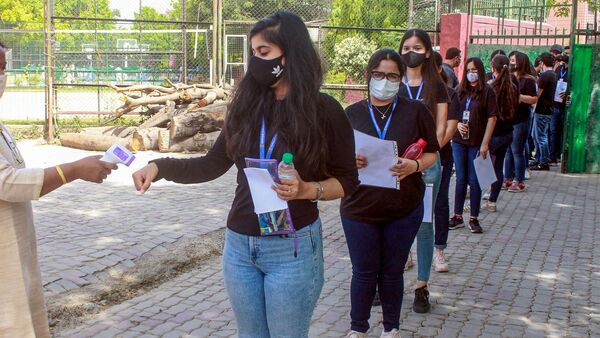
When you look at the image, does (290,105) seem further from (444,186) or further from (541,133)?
(541,133)

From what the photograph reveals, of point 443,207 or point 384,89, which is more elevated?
point 384,89

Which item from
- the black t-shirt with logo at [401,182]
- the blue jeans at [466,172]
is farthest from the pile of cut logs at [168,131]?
the black t-shirt with logo at [401,182]

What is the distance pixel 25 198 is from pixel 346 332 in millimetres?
2862

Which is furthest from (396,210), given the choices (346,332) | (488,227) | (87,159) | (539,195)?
(539,195)

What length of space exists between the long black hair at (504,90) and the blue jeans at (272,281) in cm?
629

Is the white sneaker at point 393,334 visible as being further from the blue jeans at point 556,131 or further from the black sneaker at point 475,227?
the blue jeans at point 556,131

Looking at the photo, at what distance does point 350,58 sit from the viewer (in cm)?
2214

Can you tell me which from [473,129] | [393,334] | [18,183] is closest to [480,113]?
[473,129]

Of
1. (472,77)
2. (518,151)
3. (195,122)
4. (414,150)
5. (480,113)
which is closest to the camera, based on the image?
(414,150)

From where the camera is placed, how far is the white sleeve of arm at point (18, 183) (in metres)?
2.99

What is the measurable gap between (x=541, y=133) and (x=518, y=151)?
2.69 metres

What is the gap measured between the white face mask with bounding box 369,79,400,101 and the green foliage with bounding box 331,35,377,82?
17.2 metres

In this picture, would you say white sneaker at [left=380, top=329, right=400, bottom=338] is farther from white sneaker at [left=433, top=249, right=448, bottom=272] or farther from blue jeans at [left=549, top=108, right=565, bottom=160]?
blue jeans at [left=549, top=108, right=565, bottom=160]

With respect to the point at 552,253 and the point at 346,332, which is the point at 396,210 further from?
A: the point at 552,253
